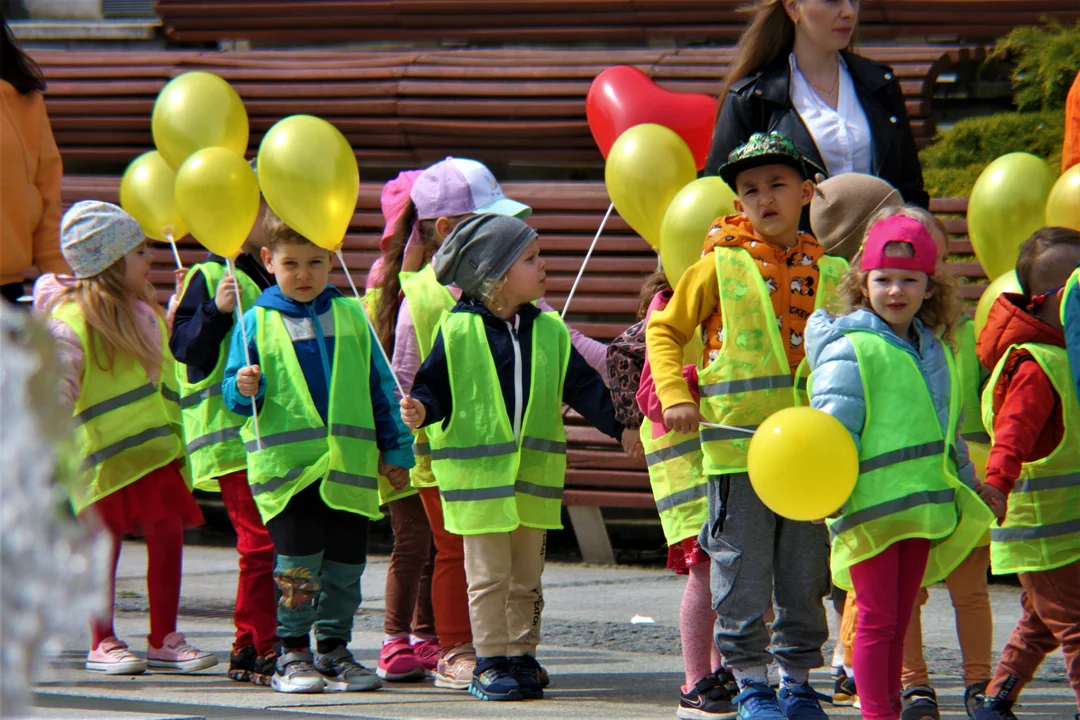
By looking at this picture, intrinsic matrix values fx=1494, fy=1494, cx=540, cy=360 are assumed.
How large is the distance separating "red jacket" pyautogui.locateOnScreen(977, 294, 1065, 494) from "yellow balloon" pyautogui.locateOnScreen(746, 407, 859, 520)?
668 millimetres

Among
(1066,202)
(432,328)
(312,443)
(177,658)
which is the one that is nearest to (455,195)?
(432,328)

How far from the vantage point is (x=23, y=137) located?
5.68 metres

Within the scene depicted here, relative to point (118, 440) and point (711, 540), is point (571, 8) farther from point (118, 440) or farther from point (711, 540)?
point (711, 540)

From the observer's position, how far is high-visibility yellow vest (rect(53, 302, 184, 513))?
5383 millimetres

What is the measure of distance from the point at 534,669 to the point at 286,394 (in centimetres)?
124

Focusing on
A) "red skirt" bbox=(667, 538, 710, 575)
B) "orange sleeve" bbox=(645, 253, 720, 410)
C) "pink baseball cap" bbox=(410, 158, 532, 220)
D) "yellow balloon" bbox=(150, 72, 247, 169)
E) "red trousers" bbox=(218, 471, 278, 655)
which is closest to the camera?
"orange sleeve" bbox=(645, 253, 720, 410)

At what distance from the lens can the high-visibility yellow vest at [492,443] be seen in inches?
191

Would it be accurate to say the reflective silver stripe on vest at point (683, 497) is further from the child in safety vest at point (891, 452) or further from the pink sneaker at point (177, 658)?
the pink sneaker at point (177, 658)

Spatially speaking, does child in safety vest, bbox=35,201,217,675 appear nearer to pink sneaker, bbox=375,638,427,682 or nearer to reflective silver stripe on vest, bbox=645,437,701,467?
pink sneaker, bbox=375,638,427,682

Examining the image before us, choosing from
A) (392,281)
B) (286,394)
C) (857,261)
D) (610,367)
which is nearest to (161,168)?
(392,281)

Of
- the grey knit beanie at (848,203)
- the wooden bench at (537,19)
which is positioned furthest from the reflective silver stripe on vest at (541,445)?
the wooden bench at (537,19)

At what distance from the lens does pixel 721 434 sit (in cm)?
427

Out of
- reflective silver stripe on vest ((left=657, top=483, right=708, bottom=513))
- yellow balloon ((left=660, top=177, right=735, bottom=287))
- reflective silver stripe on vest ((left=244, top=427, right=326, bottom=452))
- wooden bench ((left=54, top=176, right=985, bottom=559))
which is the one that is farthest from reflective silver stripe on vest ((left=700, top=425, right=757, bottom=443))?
wooden bench ((left=54, top=176, right=985, bottom=559))

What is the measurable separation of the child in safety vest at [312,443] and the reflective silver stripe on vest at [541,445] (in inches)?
18.3
